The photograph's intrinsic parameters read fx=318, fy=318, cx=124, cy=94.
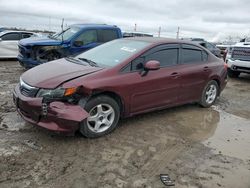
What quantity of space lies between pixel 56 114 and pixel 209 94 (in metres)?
3.95

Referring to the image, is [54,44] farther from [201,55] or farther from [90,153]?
[90,153]

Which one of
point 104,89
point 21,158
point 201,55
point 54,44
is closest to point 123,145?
point 104,89

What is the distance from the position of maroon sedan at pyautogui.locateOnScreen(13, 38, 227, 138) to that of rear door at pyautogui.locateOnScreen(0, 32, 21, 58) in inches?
355

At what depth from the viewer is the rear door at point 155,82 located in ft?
17.2

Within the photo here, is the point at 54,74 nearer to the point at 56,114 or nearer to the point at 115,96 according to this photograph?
the point at 56,114

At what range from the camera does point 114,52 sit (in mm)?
5730

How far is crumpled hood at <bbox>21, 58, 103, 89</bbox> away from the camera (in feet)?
15.0

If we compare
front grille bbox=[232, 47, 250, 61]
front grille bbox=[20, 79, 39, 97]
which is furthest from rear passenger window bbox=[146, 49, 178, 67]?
front grille bbox=[232, 47, 250, 61]

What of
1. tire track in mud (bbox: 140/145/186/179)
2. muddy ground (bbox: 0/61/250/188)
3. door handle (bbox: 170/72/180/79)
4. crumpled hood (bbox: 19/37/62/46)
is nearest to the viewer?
muddy ground (bbox: 0/61/250/188)

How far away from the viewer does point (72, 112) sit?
4398mm

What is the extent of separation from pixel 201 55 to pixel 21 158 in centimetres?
438

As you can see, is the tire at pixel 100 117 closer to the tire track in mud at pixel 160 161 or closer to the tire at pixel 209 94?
the tire track in mud at pixel 160 161

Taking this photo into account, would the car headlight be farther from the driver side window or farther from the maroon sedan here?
the driver side window

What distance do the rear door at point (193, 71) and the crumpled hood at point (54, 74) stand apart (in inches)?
77.1
